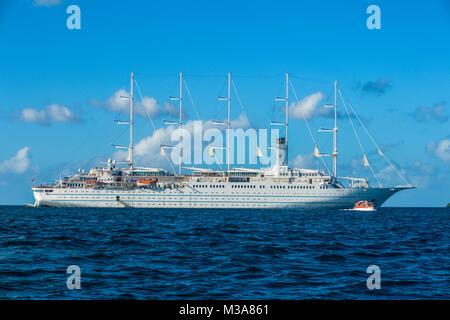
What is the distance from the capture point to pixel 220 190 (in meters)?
78.9

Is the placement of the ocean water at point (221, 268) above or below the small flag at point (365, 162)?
below

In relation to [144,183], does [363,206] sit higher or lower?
lower

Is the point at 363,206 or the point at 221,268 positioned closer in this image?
the point at 221,268

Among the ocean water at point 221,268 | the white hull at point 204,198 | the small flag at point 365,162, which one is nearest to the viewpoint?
the ocean water at point 221,268

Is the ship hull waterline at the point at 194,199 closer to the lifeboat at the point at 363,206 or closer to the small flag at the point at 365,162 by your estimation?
the lifeboat at the point at 363,206

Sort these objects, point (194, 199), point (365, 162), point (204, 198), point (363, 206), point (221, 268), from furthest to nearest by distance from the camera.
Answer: point (365, 162)
point (194, 199)
point (204, 198)
point (363, 206)
point (221, 268)

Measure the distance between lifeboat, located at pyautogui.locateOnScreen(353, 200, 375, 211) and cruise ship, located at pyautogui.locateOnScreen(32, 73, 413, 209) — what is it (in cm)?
167

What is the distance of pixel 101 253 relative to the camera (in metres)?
17.6

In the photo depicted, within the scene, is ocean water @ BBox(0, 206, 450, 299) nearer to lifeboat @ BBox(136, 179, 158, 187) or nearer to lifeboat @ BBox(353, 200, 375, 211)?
lifeboat @ BBox(353, 200, 375, 211)

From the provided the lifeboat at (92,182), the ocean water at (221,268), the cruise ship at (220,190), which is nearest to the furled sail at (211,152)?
the cruise ship at (220,190)

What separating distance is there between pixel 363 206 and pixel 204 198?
1062 inches

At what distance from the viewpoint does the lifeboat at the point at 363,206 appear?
7625cm

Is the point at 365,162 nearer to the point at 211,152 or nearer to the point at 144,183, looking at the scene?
the point at 211,152

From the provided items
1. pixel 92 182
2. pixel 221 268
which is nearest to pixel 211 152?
pixel 92 182
